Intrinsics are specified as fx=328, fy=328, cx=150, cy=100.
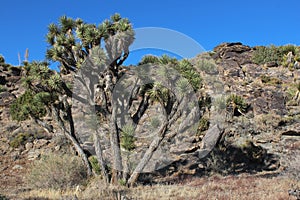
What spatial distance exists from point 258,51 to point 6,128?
22.9 m

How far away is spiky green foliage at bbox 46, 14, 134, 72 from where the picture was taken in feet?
33.1

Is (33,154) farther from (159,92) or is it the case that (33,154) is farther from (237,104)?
(237,104)

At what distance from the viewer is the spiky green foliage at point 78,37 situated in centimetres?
1010

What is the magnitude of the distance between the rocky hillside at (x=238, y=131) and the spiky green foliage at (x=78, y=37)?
4.43 metres

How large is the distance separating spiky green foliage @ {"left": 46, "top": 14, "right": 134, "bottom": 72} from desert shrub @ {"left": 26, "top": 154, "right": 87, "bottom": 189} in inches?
120

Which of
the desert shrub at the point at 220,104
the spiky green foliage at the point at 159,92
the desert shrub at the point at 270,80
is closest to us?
the spiky green foliage at the point at 159,92

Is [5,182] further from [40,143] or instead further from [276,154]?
[276,154]

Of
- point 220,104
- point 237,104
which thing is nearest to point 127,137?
point 220,104

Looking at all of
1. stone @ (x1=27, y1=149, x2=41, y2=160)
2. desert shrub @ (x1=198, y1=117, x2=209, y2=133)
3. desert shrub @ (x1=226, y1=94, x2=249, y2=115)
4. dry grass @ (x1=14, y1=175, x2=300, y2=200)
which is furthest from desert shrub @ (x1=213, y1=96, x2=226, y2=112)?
stone @ (x1=27, y1=149, x2=41, y2=160)

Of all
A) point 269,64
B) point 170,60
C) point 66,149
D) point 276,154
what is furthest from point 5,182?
point 269,64

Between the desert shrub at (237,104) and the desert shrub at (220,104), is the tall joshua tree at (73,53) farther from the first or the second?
the desert shrub at (237,104)

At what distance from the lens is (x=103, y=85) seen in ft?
34.3

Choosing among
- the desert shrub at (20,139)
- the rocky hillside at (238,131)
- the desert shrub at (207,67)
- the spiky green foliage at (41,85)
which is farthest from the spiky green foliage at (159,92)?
the desert shrub at (207,67)

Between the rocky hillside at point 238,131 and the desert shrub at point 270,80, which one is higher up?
the desert shrub at point 270,80
